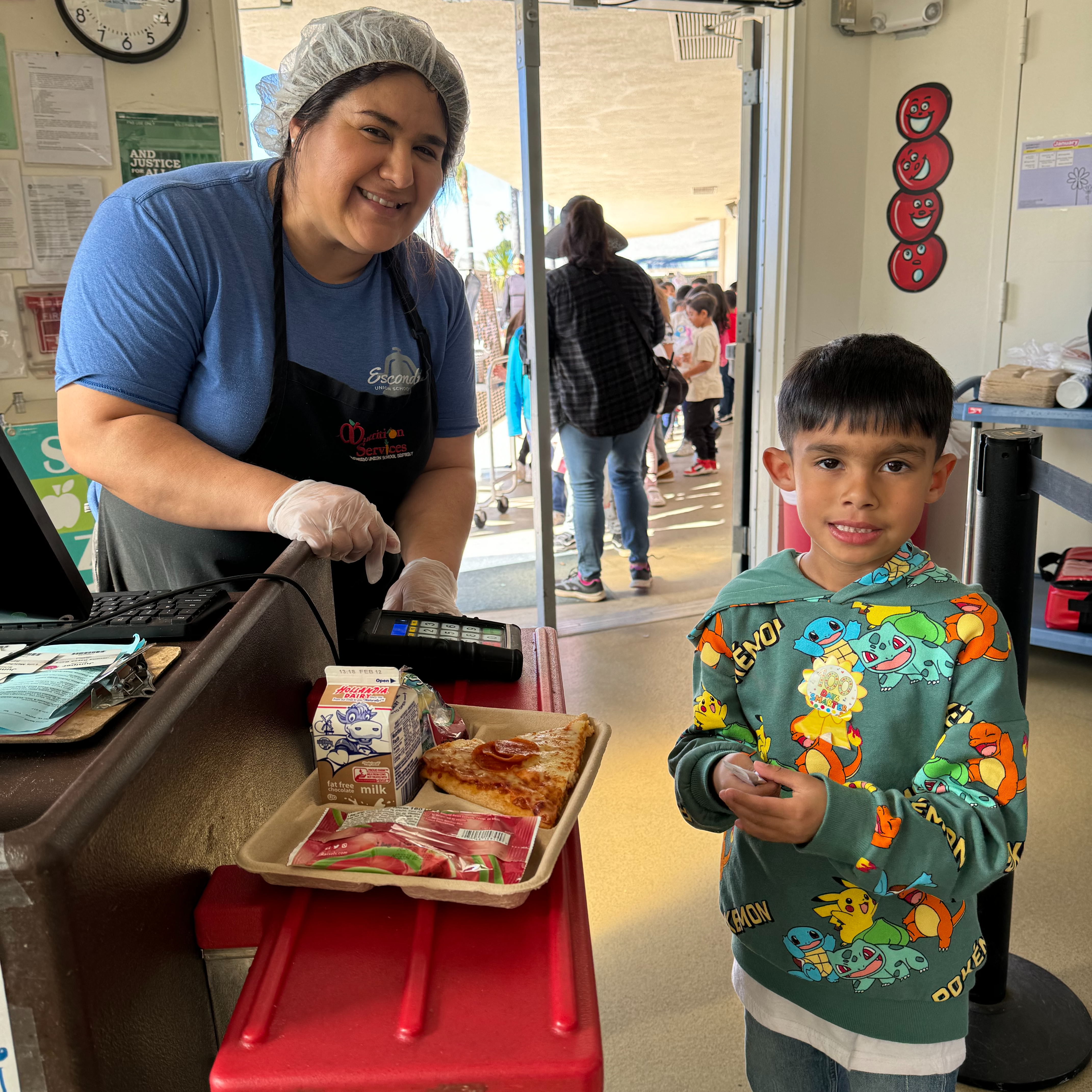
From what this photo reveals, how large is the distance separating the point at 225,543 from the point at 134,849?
892 millimetres

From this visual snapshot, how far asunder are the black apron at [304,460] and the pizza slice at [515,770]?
432mm

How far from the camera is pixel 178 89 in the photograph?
2650 mm

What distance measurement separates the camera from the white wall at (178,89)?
258cm

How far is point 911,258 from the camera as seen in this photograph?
380 centimetres

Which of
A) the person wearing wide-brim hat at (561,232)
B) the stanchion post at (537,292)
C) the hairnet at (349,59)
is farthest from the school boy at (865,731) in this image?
the person wearing wide-brim hat at (561,232)

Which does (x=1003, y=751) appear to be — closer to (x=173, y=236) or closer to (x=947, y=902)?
(x=947, y=902)

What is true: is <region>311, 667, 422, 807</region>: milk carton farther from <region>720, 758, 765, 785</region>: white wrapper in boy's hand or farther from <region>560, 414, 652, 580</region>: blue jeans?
<region>560, 414, 652, 580</region>: blue jeans

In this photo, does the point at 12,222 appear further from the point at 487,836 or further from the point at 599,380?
the point at 487,836

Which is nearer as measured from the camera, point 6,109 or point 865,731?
point 865,731

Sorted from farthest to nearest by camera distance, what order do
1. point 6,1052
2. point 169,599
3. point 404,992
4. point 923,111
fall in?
point 923,111, point 169,599, point 404,992, point 6,1052

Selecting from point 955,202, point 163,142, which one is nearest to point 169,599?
point 163,142

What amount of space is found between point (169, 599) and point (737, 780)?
22.9 inches

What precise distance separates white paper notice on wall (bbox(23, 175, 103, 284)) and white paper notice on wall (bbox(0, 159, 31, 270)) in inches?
0.5

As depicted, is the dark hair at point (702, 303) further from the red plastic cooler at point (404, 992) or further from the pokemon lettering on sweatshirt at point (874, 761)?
the red plastic cooler at point (404, 992)
